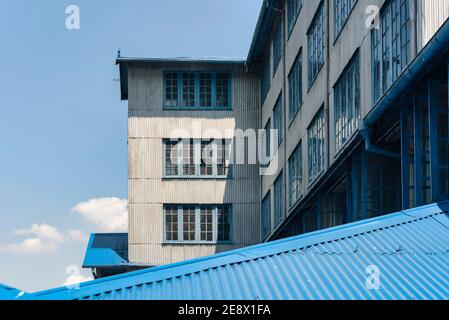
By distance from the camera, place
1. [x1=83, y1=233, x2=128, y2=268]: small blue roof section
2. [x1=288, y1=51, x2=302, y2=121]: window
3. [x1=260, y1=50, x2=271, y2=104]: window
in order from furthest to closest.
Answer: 1. [x1=83, y1=233, x2=128, y2=268]: small blue roof section
2. [x1=260, y1=50, x2=271, y2=104]: window
3. [x1=288, y1=51, x2=302, y2=121]: window

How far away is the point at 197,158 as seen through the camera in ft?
152

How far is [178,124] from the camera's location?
152 ft

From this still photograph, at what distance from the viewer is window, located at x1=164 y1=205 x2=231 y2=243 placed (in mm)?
46219

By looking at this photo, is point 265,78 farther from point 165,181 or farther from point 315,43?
point 315,43

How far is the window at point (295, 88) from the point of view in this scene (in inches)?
1393

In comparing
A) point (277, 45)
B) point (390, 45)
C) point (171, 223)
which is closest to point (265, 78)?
point (277, 45)

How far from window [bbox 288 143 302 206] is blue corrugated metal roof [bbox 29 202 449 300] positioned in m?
19.3

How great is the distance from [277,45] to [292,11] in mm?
4172

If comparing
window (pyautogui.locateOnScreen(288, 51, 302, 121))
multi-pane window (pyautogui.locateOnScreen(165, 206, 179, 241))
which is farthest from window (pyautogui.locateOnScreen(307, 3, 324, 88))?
multi-pane window (pyautogui.locateOnScreen(165, 206, 179, 241))

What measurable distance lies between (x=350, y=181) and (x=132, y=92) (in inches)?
850

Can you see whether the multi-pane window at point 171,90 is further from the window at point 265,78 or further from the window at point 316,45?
the window at point 316,45

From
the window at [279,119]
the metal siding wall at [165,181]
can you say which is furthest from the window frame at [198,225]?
the window at [279,119]

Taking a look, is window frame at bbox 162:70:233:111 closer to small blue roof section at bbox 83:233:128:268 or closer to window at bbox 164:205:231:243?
window at bbox 164:205:231:243

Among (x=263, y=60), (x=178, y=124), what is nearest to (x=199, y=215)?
(x=178, y=124)
